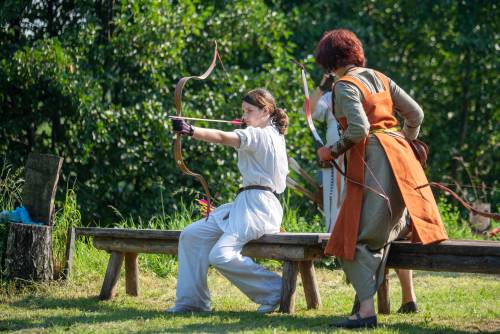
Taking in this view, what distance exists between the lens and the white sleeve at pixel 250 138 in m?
5.58

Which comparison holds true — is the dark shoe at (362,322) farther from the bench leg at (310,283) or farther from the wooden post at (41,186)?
the wooden post at (41,186)

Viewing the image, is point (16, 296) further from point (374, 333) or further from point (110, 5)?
point (110, 5)

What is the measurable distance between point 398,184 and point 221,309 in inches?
72.7

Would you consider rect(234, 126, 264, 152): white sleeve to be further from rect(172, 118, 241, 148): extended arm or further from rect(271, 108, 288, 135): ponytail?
rect(271, 108, 288, 135): ponytail

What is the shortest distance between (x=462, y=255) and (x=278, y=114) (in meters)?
1.68

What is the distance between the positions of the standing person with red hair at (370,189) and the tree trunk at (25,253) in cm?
297

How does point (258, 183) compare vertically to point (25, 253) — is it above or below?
above

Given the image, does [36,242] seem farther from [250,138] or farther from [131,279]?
[250,138]

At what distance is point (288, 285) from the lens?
5582mm

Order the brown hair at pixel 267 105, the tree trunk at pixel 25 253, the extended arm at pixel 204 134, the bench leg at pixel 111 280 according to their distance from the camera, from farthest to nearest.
A: the tree trunk at pixel 25 253, the bench leg at pixel 111 280, the brown hair at pixel 267 105, the extended arm at pixel 204 134

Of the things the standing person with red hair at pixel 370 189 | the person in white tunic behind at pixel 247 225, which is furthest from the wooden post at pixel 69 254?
the standing person with red hair at pixel 370 189

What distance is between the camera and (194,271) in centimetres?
582

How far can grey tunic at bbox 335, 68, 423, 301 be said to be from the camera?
4840mm

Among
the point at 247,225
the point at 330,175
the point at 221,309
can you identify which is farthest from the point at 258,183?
the point at 330,175
